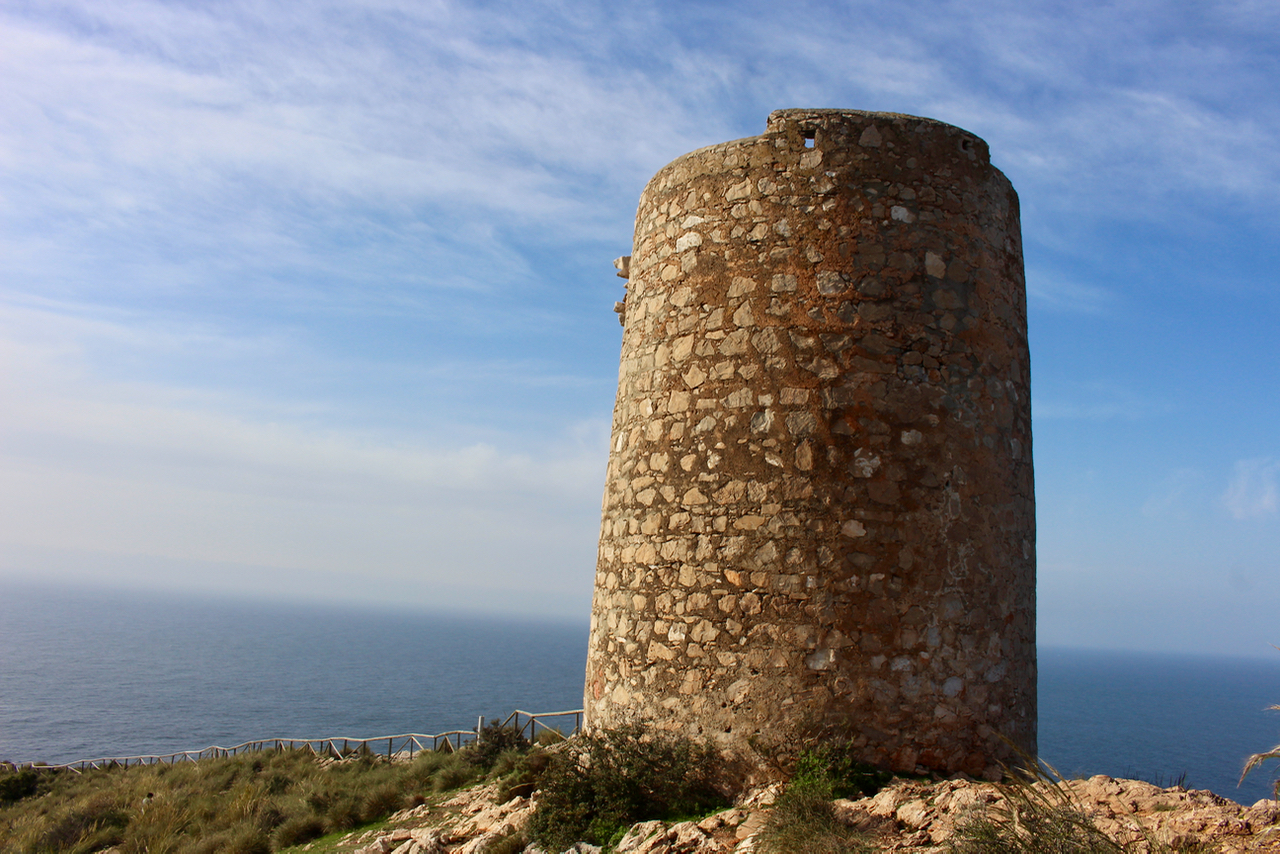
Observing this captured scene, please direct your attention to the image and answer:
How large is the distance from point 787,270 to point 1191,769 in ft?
184


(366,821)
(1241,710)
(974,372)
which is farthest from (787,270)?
(1241,710)

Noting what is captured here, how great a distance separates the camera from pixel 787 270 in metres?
5.90

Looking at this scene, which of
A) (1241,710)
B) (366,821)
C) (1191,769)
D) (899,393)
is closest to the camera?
(899,393)

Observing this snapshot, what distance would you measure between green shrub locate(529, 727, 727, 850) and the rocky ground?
16 centimetres

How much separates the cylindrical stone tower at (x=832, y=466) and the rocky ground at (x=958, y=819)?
51cm

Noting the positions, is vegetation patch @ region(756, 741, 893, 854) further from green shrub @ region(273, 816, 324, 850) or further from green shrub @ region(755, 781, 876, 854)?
green shrub @ region(273, 816, 324, 850)

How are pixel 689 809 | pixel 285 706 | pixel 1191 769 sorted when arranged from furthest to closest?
1. pixel 285 706
2. pixel 1191 769
3. pixel 689 809

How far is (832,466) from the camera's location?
5.57 m

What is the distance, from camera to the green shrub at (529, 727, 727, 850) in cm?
527

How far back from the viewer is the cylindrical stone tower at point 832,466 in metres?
5.39

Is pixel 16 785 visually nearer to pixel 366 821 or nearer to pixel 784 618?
pixel 366 821

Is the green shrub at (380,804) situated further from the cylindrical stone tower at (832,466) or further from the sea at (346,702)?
the sea at (346,702)

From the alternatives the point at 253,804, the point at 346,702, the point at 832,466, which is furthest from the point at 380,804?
the point at 346,702

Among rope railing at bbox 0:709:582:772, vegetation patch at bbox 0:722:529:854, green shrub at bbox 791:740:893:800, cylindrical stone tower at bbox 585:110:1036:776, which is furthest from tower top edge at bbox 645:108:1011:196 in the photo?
vegetation patch at bbox 0:722:529:854
